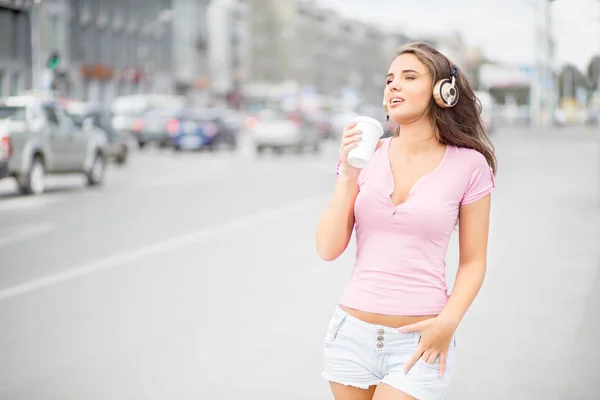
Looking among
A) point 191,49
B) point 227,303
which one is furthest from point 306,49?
point 227,303

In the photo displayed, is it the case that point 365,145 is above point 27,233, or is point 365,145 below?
above

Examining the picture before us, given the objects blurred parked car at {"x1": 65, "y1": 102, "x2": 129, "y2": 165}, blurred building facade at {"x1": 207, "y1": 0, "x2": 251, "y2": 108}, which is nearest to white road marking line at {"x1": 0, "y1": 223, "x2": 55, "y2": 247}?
blurred parked car at {"x1": 65, "y1": 102, "x2": 129, "y2": 165}

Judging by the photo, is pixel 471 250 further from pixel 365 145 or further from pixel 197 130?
pixel 197 130

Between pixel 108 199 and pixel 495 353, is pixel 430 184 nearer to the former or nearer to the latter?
pixel 495 353

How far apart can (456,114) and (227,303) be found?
18.7ft

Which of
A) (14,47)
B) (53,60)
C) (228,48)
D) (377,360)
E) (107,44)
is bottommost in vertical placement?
(377,360)

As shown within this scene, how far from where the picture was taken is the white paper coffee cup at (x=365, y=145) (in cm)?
296

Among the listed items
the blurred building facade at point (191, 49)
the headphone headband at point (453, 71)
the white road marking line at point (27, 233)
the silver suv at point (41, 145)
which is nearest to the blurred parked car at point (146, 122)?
the silver suv at point (41, 145)

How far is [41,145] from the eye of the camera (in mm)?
21641

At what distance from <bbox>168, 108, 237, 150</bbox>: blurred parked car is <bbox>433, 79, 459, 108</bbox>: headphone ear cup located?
39109mm

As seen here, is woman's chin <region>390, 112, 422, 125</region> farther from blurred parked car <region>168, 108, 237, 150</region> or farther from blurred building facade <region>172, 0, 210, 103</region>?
blurred building facade <region>172, 0, 210, 103</region>

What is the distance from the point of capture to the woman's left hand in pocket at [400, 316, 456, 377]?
121 inches

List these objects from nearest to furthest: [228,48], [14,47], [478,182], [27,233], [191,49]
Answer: [478,182] → [27,233] → [14,47] → [191,49] → [228,48]

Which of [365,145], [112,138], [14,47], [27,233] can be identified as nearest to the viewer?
[365,145]
